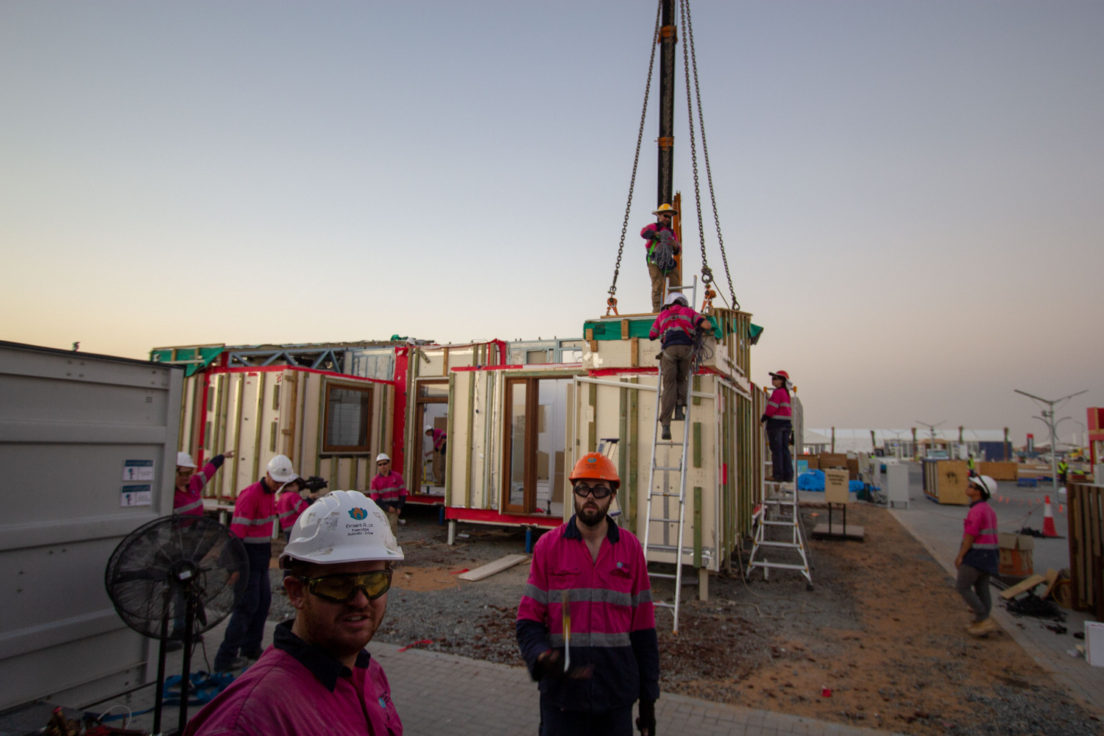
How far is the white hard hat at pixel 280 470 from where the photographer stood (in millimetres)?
6312

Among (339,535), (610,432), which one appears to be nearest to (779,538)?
(610,432)

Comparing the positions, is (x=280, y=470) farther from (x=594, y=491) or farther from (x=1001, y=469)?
(x=1001, y=469)

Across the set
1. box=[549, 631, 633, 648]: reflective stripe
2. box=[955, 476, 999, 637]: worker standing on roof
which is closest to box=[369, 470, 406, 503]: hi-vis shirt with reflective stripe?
box=[549, 631, 633, 648]: reflective stripe

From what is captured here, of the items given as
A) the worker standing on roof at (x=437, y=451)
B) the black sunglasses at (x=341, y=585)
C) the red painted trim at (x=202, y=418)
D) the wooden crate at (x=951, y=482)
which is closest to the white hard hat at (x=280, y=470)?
the black sunglasses at (x=341, y=585)

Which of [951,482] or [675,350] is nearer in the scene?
[675,350]

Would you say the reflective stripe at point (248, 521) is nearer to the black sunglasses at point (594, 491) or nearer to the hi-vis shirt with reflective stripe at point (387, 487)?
the black sunglasses at point (594, 491)

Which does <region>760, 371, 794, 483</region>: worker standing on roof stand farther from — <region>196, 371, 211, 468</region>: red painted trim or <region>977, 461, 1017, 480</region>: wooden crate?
<region>977, 461, 1017, 480</region>: wooden crate

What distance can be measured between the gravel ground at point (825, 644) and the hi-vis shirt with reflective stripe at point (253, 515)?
1944 mm

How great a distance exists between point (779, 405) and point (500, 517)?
229 inches

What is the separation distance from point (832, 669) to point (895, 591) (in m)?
4.19

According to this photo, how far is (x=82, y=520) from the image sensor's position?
3814 millimetres

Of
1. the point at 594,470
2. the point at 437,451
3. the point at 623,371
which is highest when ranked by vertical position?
the point at 623,371

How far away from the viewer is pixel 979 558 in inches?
277

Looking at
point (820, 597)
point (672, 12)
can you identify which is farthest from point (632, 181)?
point (820, 597)
